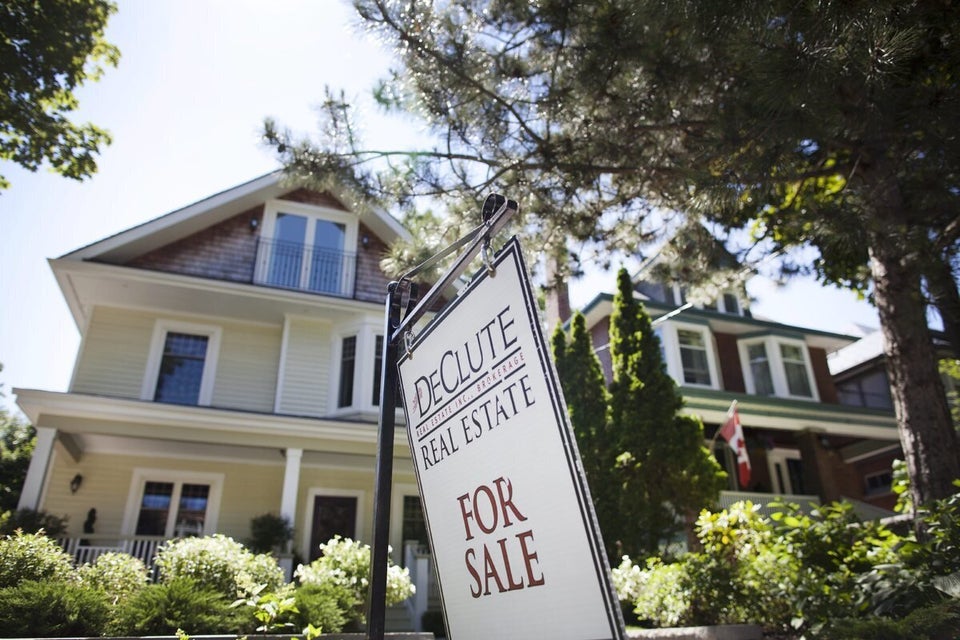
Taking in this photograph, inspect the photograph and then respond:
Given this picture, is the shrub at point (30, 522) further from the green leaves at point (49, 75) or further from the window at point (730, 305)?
the window at point (730, 305)

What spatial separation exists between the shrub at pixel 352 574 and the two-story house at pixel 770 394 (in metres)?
11.0

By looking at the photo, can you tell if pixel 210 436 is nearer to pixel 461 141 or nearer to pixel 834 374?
pixel 461 141

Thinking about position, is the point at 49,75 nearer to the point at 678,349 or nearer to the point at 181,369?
the point at 181,369

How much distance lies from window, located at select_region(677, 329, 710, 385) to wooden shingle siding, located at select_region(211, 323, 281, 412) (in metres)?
11.7

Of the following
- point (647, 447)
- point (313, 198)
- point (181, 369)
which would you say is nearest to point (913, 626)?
point (647, 447)

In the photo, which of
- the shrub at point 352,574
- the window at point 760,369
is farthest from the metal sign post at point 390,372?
the window at point 760,369

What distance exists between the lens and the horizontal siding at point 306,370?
43.2 ft

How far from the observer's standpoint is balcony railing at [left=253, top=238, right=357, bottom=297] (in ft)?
46.0

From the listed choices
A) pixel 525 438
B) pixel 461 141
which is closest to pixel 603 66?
pixel 461 141

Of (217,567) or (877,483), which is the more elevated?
(877,483)

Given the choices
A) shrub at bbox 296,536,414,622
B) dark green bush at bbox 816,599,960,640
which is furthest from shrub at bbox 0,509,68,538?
dark green bush at bbox 816,599,960,640

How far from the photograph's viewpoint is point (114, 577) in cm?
603

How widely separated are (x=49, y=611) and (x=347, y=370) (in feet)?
29.1

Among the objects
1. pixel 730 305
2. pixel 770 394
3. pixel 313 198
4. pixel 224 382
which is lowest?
pixel 224 382
